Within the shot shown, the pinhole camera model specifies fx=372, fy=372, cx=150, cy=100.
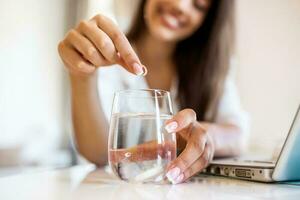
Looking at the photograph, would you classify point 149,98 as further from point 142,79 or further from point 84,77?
point 142,79

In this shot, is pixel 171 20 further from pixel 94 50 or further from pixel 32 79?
pixel 94 50

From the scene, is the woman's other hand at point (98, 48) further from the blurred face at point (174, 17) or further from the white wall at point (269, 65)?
the white wall at point (269, 65)

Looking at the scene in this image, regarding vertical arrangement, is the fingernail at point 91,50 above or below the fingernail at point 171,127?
above

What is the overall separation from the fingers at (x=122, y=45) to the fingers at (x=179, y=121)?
8 cm

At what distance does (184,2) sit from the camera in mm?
1263

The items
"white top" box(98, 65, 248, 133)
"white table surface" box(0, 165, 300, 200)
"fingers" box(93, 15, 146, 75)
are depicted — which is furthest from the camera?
"white top" box(98, 65, 248, 133)

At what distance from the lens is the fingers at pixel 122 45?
1.72 ft

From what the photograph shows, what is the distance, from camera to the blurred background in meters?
1.44

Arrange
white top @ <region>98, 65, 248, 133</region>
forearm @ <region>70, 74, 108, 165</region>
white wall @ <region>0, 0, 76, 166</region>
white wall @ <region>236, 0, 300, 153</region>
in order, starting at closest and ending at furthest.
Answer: forearm @ <region>70, 74, 108, 165</region> → white top @ <region>98, 65, 248, 133</region> → white wall @ <region>0, 0, 76, 166</region> → white wall @ <region>236, 0, 300, 153</region>

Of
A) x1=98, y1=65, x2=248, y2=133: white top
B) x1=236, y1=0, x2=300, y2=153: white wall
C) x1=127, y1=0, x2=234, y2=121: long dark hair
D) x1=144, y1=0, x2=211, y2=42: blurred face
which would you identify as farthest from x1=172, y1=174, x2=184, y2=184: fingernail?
x1=236, y1=0, x2=300, y2=153: white wall

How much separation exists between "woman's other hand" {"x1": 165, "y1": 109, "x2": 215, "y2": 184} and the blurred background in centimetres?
100

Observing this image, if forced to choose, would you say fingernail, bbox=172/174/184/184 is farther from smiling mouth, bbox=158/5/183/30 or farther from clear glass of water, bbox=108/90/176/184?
smiling mouth, bbox=158/5/183/30

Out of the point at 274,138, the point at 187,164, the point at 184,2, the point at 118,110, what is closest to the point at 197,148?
the point at 187,164

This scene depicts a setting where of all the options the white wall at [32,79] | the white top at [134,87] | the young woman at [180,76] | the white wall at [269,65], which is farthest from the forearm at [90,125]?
the white wall at [269,65]
